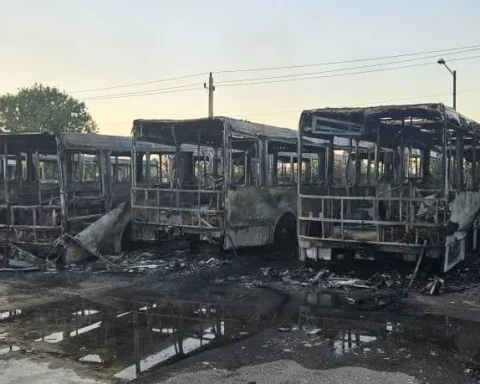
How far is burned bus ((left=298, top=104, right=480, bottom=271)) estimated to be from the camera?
26.2 ft

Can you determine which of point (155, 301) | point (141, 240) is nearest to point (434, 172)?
point (141, 240)

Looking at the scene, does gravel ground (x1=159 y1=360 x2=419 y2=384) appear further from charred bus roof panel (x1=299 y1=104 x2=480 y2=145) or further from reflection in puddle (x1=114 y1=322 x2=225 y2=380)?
charred bus roof panel (x1=299 y1=104 x2=480 y2=145)

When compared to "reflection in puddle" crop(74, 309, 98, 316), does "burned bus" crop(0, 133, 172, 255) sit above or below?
above

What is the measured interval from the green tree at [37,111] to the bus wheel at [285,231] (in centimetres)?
2588

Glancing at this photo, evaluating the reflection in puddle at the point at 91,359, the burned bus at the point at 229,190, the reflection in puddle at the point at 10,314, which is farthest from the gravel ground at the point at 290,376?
the burned bus at the point at 229,190

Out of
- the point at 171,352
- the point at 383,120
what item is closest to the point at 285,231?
the point at 383,120

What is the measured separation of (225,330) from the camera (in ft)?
19.5

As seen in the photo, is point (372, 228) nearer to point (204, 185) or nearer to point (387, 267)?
point (387, 267)

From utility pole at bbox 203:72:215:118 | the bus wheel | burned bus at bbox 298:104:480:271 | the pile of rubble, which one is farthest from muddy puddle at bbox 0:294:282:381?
utility pole at bbox 203:72:215:118

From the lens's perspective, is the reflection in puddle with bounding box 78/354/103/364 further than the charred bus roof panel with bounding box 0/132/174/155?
No

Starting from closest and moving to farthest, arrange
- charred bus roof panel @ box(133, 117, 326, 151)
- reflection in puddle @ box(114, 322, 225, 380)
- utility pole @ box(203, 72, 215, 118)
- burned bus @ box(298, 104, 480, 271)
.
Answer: reflection in puddle @ box(114, 322, 225, 380), burned bus @ box(298, 104, 480, 271), charred bus roof panel @ box(133, 117, 326, 151), utility pole @ box(203, 72, 215, 118)

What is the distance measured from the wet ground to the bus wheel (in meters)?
2.86

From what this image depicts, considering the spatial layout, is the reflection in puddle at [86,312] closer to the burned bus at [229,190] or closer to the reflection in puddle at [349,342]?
the reflection in puddle at [349,342]

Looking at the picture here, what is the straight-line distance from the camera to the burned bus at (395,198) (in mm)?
8000
